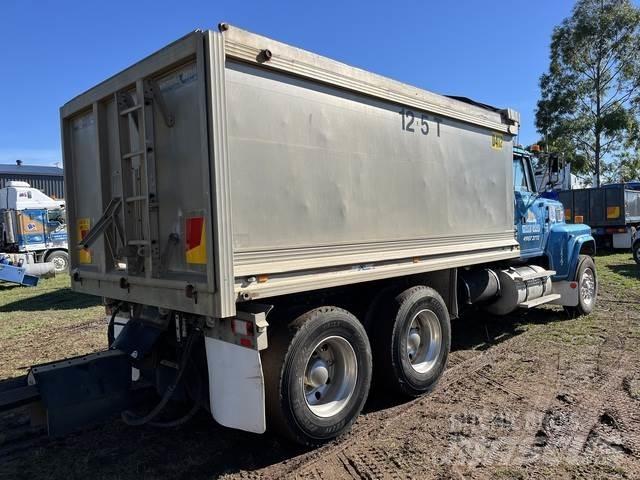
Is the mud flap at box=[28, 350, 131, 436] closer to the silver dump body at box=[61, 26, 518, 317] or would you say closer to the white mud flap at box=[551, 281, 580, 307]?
the silver dump body at box=[61, 26, 518, 317]

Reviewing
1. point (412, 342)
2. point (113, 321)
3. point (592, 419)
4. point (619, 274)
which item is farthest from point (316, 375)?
point (619, 274)

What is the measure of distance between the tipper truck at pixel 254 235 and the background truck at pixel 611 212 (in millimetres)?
18006

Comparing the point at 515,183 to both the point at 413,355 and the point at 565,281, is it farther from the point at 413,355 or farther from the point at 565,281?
the point at 413,355

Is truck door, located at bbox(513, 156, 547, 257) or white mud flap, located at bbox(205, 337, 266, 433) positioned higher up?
truck door, located at bbox(513, 156, 547, 257)

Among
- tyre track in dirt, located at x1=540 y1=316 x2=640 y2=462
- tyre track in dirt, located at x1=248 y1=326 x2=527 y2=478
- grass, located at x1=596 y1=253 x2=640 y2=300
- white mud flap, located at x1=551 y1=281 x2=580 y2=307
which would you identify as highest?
white mud flap, located at x1=551 y1=281 x2=580 y2=307

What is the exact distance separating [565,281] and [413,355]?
4.44 m

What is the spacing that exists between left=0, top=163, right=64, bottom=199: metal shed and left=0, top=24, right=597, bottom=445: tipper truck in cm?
3972

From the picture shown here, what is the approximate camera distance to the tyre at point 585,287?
27.3 ft

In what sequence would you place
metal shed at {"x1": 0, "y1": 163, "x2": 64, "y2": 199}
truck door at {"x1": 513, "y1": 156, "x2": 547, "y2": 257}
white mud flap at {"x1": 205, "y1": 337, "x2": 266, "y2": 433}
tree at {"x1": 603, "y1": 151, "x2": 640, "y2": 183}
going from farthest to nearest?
metal shed at {"x1": 0, "y1": 163, "x2": 64, "y2": 199}
tree at {"x1": 603, "y1": 151, "x2": 640, "y2": 183}
truck door at {"x1": 513, "y1": 156, "x2": 547, "y2": 257}
white mud flap at {"x1": 205, "y1": 337, "x2": 266, "y2": 433}

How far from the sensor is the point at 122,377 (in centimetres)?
382

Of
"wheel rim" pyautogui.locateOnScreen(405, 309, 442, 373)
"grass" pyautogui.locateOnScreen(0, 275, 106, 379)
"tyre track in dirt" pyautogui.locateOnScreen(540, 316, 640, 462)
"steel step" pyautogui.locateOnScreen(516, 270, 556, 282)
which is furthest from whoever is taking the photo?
"steel step" pyautogui.locateOnScreen(516, 270, 556, 282)

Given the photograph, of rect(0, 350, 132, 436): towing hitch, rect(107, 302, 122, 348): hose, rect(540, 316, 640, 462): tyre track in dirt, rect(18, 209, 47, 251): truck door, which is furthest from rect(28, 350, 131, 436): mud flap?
rect(18, 209, 47, 251): truck door

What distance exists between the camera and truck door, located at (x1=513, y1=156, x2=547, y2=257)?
7230 millimetres

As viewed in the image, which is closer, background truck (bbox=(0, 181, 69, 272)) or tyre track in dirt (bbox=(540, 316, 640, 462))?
tyre track in dirt (bbox=(540, 316, 640, 462))
